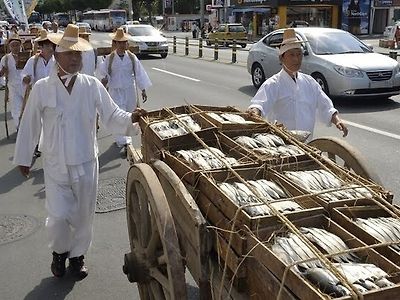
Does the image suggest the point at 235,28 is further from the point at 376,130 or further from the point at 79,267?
the point at 79,267

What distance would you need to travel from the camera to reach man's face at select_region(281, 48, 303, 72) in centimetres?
473

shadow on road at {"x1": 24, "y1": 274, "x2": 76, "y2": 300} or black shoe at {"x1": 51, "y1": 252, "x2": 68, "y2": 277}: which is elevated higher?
black shoe at {"x1": 51, "y1": 252, "x2": 68, "y2": 277}

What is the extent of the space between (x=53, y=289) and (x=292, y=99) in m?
2.70

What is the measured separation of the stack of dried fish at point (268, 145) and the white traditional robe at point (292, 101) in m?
1.08

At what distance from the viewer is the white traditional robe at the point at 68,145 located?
430 centimetres

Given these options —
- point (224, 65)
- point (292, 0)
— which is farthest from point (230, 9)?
point (224, 65)

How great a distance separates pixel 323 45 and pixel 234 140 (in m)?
9.72

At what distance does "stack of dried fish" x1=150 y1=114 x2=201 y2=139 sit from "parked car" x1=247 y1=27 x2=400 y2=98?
737cm

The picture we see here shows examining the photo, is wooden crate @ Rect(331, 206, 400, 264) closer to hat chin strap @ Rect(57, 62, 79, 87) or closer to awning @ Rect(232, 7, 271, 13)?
hat chin strap @ Rect(57, 62, 79, 87)

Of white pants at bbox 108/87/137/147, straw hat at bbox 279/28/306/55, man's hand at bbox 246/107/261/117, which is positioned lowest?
white pants at bbox 108/87/137/147

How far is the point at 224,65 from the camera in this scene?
70.0 ft

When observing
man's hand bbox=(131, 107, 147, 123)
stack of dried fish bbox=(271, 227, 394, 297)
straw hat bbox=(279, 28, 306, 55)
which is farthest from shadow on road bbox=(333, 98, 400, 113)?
stack of dried fish bbox=(271, 227, 394, 297)

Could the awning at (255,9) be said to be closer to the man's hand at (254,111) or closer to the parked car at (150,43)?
the parked car at (150,43)

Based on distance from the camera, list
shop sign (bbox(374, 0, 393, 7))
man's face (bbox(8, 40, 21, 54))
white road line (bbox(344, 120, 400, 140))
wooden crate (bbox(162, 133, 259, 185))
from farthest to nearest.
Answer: shop sign (bbox(374, 0, 393, 7)) < man's face (bbox(8, 40, 21, 54)) < white road line (bbox(344, 120, 400, 140)) < wooden crate (bbox(162, 133, 259, 185))
